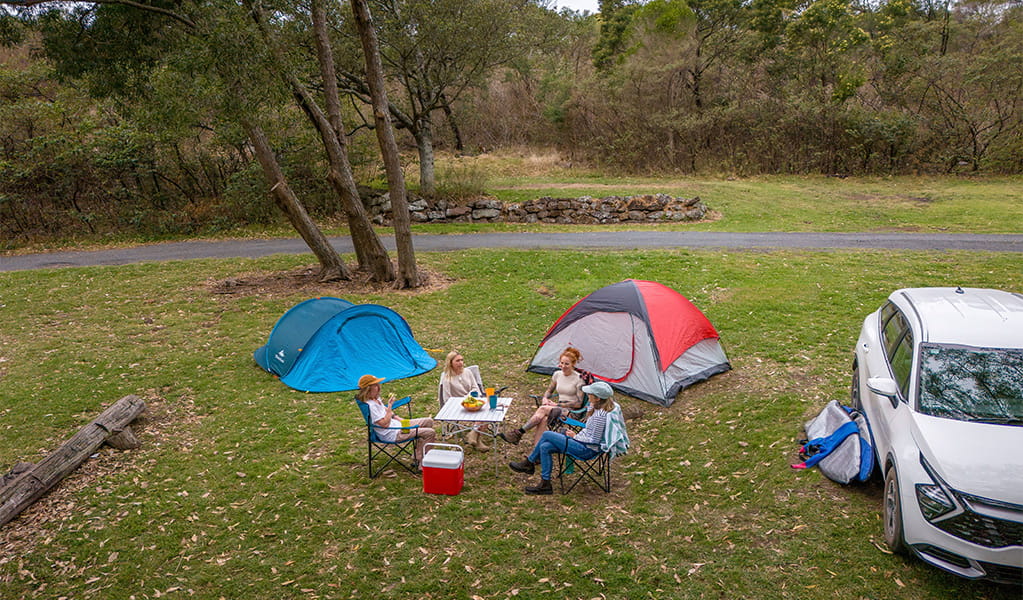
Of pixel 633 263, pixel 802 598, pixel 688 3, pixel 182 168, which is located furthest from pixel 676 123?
pixel 802 598

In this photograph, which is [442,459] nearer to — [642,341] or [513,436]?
[513,436]

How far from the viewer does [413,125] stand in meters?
23.5

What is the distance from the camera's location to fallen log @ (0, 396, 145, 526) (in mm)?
6199

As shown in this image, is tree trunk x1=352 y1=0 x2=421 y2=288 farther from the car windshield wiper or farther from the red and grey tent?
the car windshield wiper

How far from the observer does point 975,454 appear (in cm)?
454

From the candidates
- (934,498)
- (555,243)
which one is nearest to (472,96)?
(555,243)

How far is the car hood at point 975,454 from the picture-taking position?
169 inches

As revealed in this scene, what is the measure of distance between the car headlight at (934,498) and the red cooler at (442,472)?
154 inches

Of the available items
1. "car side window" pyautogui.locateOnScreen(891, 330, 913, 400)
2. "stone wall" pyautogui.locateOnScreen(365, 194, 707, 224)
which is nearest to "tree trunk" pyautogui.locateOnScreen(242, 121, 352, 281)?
"stone wall" pyautogui.locateOnScreen(365, 194, 707, 224)

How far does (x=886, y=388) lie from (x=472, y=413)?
402 centimetres

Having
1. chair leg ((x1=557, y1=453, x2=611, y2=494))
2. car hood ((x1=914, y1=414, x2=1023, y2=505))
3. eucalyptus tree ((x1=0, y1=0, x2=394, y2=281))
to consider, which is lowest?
chair leg ((x1=557, y1=453, x2=611, y2=494))

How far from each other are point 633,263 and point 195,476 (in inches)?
455

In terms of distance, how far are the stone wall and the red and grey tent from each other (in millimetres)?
13610

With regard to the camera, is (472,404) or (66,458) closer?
(66,458)
